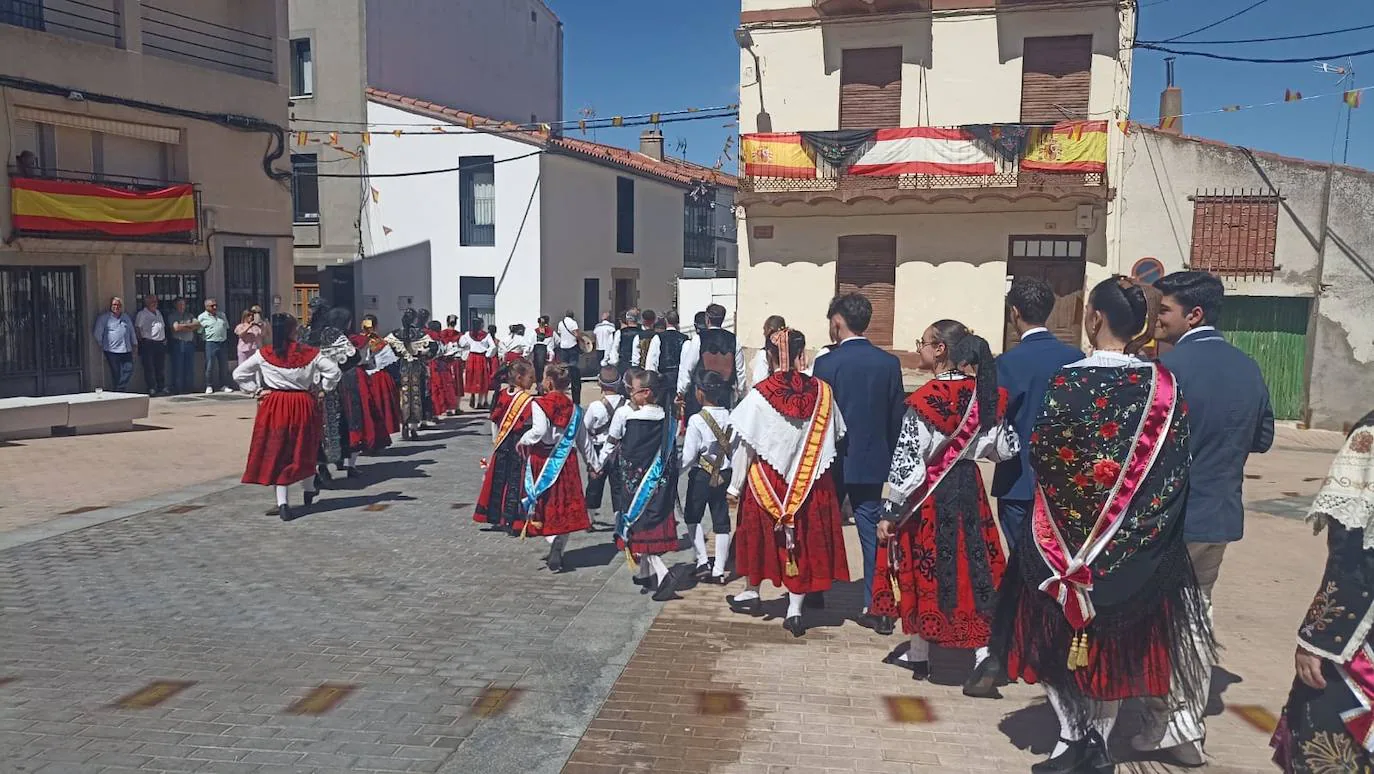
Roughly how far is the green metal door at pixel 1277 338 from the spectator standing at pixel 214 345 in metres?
16.7

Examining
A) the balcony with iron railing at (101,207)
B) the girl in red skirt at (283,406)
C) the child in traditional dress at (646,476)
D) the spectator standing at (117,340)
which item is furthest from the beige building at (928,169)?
the child in traditional dress at (646,476)

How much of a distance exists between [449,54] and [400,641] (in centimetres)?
2471

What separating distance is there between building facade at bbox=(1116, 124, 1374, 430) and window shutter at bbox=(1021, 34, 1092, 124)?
1.16 m

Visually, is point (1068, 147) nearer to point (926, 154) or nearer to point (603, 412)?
point (926, 154)

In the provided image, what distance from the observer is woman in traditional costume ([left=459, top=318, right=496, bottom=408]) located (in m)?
14.7

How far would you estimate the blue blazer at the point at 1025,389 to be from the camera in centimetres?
443

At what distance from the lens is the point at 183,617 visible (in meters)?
5.57

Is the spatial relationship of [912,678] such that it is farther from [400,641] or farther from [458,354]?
[458,354]

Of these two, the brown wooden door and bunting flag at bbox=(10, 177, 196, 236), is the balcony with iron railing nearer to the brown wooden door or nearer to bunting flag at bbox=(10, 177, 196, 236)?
bunting flag at bbox=(10, 177, 196, 236)

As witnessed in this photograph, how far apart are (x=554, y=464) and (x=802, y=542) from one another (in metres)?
1.98

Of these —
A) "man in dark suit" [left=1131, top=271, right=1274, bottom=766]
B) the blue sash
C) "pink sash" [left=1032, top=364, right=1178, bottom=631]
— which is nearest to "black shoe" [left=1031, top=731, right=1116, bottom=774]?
"man in dark suit" [left=1131, top=271, right=1274, bottom=766]

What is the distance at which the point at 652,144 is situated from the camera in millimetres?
33344

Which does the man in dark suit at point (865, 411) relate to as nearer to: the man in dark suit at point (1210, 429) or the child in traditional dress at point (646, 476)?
the child in traditional dress at point (646, 476)

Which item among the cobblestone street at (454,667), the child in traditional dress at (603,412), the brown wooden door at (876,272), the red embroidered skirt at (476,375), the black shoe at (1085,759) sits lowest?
the cobblestone street at (454,667)
